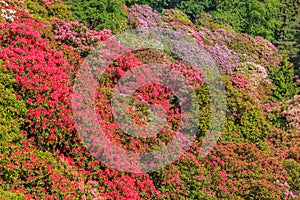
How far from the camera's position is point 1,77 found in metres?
8.34

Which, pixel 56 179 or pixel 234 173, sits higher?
pixel 56 179

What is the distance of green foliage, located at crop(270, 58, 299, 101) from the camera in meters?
18.9

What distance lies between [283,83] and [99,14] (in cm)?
981

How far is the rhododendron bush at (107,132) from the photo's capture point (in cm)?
799

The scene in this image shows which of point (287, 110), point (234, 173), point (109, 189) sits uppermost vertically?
point (109, 189)

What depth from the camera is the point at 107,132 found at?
9352mm

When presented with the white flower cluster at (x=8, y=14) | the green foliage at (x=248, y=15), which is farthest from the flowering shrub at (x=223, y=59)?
the white flower cluster at (x=8, y=14)

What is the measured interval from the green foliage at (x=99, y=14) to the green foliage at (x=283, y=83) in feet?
26.8

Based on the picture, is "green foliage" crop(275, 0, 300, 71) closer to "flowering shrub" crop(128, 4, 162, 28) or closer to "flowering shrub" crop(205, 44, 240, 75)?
"flowering shrub" crop(205, 44, 240, 75)

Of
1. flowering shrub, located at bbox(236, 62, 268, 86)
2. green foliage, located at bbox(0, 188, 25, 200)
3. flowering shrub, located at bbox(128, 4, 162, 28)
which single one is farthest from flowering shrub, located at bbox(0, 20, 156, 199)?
flowering shrub, located at bbox(236, 62, 268, 86)

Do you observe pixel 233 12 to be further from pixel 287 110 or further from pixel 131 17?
pixel 287 110

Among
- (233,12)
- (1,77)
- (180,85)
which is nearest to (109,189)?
(1,77)

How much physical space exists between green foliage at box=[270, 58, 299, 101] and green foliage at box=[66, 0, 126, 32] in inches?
321

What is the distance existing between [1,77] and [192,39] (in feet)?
35.0
